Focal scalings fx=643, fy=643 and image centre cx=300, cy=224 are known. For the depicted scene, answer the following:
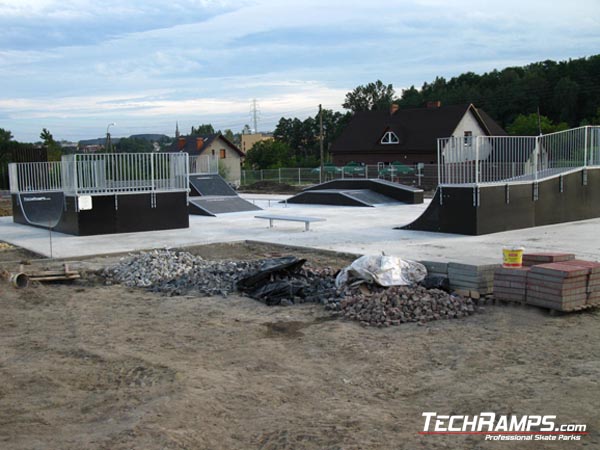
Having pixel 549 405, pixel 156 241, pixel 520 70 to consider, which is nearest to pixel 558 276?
pixel 549 405

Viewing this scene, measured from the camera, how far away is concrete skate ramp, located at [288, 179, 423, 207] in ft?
93.2

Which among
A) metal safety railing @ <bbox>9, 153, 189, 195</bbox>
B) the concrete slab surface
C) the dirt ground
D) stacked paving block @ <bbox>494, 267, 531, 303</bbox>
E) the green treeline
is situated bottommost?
the dirt ground

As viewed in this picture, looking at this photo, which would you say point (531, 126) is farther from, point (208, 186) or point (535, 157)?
→ point (535, 157)

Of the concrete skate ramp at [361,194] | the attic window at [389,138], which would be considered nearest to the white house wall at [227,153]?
the attic window at [389,138]

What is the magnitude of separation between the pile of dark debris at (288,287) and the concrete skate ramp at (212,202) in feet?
40.1

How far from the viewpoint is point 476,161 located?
1631 centimetres

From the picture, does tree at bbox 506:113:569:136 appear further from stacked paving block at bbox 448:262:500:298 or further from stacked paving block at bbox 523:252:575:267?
stacked paving block at bbox 448:262:500:298

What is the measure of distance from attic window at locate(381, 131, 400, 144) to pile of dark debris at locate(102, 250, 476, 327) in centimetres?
4896

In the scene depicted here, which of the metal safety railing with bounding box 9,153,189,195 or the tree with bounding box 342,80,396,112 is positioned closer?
the metal safety railing with bounding box 9,153,189,195

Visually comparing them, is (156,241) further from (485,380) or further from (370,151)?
(370,151)

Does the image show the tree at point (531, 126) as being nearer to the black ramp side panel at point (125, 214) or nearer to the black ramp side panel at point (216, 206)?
the black ramp side panel at point (216, 206)

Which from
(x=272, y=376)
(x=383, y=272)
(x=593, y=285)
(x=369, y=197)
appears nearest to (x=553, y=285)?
(x=593, y=285)

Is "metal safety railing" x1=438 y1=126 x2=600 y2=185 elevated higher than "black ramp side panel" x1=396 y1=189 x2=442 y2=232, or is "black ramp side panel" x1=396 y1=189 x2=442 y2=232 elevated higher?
"metal safety railing" x1=438 y1=126 x2=600 y2=185

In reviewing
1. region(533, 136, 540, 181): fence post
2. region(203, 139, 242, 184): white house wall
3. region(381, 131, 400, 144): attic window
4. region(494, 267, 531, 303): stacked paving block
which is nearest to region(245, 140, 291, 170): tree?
region(203, 139, 242, 184): white house wall
